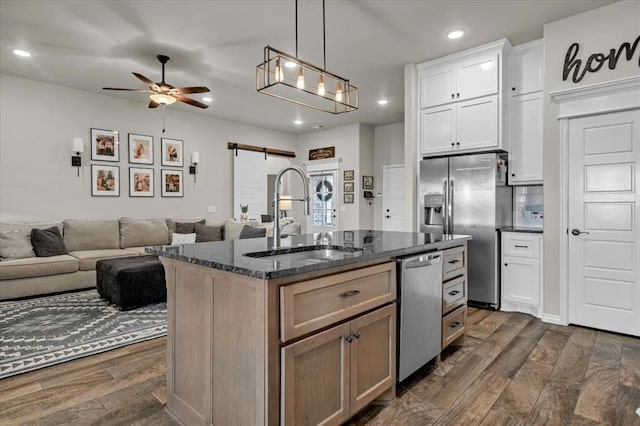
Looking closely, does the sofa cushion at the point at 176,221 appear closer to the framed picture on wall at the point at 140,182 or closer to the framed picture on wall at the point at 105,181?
the framed picture on wall at the point at 140,182

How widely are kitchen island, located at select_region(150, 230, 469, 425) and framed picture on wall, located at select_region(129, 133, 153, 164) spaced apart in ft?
15.4

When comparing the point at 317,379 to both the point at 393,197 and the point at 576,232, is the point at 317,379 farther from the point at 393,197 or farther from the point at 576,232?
the point at 393,197

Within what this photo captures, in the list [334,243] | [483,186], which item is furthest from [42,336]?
[483,186]

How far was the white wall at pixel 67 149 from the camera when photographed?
481 cm

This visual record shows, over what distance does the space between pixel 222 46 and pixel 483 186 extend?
10.7 ft

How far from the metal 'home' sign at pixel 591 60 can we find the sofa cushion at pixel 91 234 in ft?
19.7

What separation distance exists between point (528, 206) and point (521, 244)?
623 millimetres

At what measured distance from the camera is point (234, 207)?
7.36 meters

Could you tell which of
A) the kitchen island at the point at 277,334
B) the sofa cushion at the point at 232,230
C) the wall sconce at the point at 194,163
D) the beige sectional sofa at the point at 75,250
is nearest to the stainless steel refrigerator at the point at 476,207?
the kitchen island at the point at 277,334

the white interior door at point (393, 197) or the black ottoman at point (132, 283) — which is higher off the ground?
the white interior door at point (393, 197)

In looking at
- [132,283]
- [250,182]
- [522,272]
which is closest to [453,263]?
[522,272]

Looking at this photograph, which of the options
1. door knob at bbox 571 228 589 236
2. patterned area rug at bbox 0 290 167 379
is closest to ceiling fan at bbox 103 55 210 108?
patterned area rug at bbox 0 290 167 379

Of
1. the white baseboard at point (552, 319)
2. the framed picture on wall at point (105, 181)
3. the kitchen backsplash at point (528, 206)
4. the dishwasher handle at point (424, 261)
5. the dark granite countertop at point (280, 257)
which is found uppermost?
the framed picture on wall at point (105, 181)

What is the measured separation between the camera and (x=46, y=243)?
4512 millimetres
